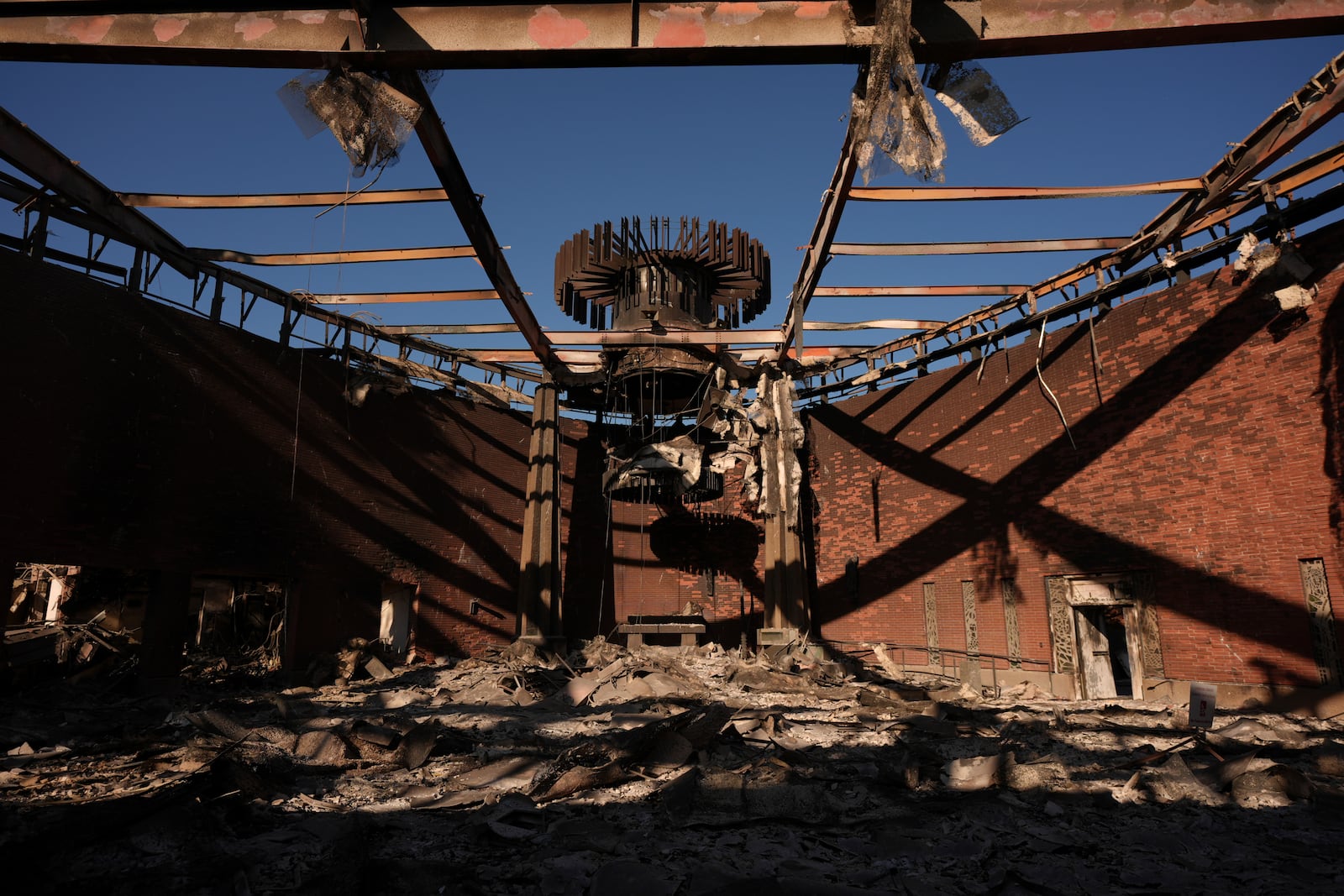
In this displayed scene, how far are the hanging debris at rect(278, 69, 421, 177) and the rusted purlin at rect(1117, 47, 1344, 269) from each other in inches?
392

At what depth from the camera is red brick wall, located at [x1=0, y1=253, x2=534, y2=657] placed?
→ 12227 millimetres

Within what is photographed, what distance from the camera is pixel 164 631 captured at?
13312mm

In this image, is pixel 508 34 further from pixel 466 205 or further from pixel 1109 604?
pixel 1109 604

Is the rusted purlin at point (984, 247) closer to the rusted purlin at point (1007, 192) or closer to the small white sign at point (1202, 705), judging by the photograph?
the rusted purlin at point (1007, 192)

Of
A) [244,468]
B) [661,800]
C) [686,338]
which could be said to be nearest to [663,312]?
[686,338]

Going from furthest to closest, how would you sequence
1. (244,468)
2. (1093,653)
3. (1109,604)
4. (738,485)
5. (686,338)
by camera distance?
(738,485) → (686,338) → (244,468) → (1093,653) → (1109,604)

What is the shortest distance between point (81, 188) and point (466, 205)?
19.8 ft

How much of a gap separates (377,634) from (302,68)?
12.8 meters

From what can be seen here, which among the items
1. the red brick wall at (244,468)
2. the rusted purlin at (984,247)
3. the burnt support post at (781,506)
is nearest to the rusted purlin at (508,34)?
the rusted purlin at (984,247)

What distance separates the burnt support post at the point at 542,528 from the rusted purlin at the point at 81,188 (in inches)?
300

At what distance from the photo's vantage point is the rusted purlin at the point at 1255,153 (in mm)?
9172

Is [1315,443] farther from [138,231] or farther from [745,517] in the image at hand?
[138,231]

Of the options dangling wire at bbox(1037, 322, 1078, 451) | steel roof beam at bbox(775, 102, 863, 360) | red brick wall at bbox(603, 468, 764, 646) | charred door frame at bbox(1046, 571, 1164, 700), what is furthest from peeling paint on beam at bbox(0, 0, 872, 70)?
red brick wall at bbox(603, 468, 764, 646)

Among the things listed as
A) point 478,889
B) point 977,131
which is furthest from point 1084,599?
point 478,889
